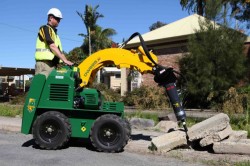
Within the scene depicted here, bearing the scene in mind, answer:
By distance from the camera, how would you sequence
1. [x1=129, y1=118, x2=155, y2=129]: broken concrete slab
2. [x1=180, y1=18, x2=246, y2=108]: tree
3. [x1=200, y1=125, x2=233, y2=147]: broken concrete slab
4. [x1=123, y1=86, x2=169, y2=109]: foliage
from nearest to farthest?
1. [x1=200, y1=125, x2=233, y2=147]: broken concrete slab
2. [x1=129, y1=118, x2=155, y2=129]: broken concrete slab
3. [x1=180, y1=18, x2=246, y2=108]: tree
4. [x1=123, y1=86, x2=169, y2=109]: foliage

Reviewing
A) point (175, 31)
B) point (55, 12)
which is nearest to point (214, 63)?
point (175, 31)

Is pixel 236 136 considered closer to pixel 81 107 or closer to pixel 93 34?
pixel 81 107

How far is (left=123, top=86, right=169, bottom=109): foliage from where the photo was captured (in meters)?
19.8

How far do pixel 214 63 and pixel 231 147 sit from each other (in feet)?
42.8

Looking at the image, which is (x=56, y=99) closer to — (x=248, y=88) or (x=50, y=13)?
(x=50, y=13)

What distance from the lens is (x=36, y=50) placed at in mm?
7707

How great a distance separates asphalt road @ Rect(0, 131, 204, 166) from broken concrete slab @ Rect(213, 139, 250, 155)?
91 cm

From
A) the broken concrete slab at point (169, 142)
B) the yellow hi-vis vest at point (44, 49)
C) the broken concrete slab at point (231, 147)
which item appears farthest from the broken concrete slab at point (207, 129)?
the yellow hi-vis vest at point (44, 49)

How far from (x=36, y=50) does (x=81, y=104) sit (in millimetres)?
1375

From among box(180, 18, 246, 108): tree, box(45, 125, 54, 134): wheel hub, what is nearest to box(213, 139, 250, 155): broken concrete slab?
box(45, 125, 54, 134): wheel hub

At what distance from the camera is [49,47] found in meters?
7.52

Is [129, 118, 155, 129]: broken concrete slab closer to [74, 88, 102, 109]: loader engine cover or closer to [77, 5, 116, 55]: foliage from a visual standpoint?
[74, 88, 102, 109]: loader engine cover

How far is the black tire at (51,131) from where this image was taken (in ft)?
23.9

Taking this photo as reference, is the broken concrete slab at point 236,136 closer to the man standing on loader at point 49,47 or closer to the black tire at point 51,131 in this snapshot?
the black tire at point 51,131
